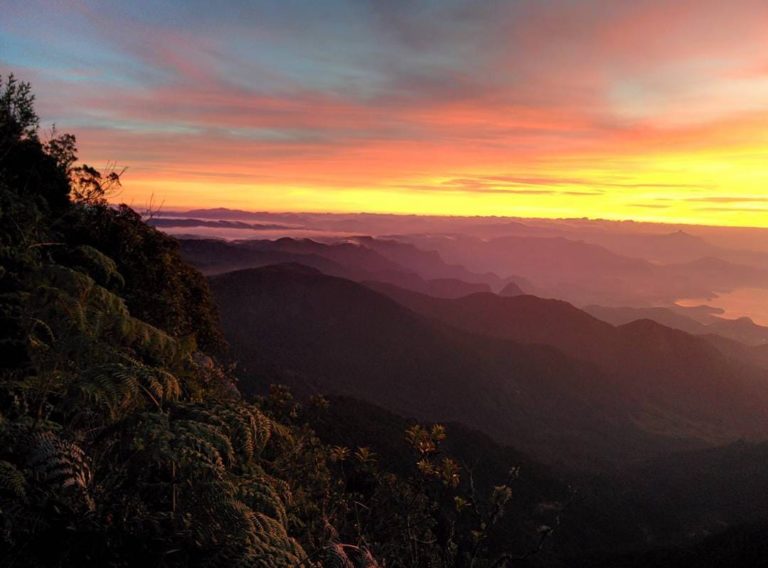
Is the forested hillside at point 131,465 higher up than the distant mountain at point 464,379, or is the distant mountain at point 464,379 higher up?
the forested hillside at point 131,465

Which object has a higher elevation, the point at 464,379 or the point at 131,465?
the point at 131,465

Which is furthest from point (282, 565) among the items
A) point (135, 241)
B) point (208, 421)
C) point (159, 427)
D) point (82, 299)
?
point (135, 241)

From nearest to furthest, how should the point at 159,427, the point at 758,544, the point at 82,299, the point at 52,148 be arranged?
1. the point at 159,427
2. the point at 82,299
3. the point at 52,148
4. the point at 758,544

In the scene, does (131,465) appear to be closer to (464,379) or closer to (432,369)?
(432,369)

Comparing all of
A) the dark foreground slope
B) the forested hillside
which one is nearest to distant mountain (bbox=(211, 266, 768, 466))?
the dark foreground slope

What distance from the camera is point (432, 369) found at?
166500mm

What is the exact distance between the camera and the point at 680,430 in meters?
171

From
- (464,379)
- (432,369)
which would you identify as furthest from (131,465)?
(464,379)

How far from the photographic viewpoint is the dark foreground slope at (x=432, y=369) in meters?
149

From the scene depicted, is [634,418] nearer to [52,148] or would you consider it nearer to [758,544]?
[758,544]

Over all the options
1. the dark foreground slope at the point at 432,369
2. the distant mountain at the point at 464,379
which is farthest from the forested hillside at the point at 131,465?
the distant mountain at the point at 464,379

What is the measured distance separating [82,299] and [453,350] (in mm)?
175405

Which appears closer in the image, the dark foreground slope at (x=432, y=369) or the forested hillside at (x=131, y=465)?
the forested hillside at (x=131, y=465)

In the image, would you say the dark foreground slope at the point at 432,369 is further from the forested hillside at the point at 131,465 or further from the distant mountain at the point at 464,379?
the forested hillside at the point at 131,465
